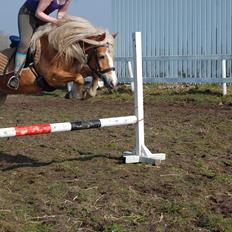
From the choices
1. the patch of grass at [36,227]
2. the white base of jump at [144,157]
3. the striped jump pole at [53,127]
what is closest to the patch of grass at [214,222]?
the patch of grass at [36,227]

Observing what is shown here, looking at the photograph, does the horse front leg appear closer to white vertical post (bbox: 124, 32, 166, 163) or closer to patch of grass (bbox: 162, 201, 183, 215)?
white vertical post (bbox: 124, 32, 166, 163)

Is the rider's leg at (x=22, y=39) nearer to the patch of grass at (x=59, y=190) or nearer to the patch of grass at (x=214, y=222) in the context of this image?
the patch of grass at (x=59, y=190)

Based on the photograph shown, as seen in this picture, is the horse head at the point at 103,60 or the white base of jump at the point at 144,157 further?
the white base of jump at the point at 144,157

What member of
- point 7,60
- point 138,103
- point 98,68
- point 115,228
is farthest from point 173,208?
point 7,60

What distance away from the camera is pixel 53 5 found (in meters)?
5.85

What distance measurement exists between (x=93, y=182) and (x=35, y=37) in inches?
65.7

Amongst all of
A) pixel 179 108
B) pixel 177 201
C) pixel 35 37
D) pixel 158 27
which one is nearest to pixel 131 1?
pixel 158 27

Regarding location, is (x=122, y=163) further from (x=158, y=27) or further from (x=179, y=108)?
(x=158, y=27)

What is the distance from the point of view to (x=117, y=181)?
17.7 feet

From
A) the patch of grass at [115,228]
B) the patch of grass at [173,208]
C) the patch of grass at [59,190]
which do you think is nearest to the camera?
the patch of grass at [115,228]

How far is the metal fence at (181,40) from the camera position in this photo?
1552 centimetres

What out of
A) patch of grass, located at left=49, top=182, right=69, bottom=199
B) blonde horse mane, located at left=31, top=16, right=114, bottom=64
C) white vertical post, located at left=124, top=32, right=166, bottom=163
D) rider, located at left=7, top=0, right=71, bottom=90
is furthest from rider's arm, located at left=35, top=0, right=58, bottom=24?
patch of grass, located at left=49, top=182, right=69, bottom=199

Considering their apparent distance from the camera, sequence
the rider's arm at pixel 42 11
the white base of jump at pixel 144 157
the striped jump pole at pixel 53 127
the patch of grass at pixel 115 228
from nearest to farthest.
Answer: the patch of grass at pixel 115 228
the striped jump pole at pixel 53 127
the rider's arm at pixel 42 11
the white base of jump at pixel 144 157

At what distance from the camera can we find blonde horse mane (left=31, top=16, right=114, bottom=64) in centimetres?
580
